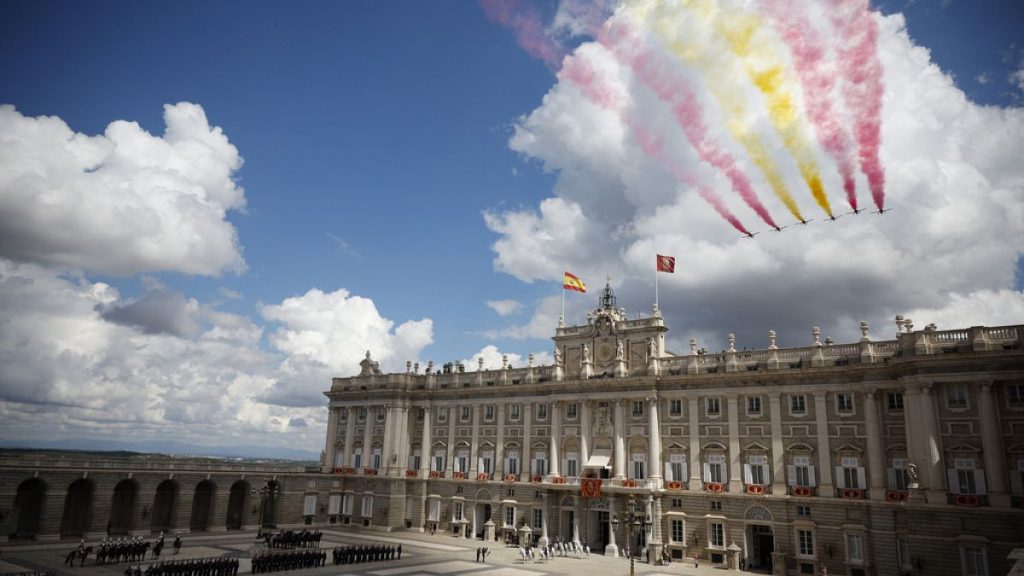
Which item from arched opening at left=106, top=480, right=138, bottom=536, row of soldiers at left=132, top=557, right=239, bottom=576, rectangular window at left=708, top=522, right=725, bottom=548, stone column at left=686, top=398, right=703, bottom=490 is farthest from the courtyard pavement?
stone column at left=686, top=398, right=703, bottom=490

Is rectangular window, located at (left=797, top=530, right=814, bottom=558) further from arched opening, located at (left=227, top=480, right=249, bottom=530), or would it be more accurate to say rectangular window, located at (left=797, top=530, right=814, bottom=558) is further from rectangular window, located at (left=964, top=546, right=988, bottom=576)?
arched opening, located at (left=227, top=480, right=249, bottom=530)

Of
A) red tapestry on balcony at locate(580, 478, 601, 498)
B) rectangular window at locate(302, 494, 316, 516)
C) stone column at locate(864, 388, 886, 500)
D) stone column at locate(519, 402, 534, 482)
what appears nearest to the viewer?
stone column at locate(864, 388, 886, 500)

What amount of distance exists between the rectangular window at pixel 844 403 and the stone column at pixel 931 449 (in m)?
4.89

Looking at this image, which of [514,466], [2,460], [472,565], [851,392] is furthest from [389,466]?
[851,392]

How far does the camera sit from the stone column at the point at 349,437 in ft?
239

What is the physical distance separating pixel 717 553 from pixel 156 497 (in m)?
48.7

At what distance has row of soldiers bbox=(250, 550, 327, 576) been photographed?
4012 centimetres

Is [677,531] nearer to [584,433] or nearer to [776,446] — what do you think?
[776,446]

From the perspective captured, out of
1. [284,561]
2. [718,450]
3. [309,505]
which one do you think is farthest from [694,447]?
[309,505]

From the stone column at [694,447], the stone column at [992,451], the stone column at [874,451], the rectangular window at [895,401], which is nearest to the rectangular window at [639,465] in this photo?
the stone column at [694,447]

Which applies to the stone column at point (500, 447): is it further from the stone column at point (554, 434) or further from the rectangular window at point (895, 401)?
the rectangular window at point (895, 401)

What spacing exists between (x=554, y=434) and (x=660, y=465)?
10342 millimetres

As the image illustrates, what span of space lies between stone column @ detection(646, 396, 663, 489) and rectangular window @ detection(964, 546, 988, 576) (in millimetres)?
20342

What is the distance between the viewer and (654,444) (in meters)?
53.5
